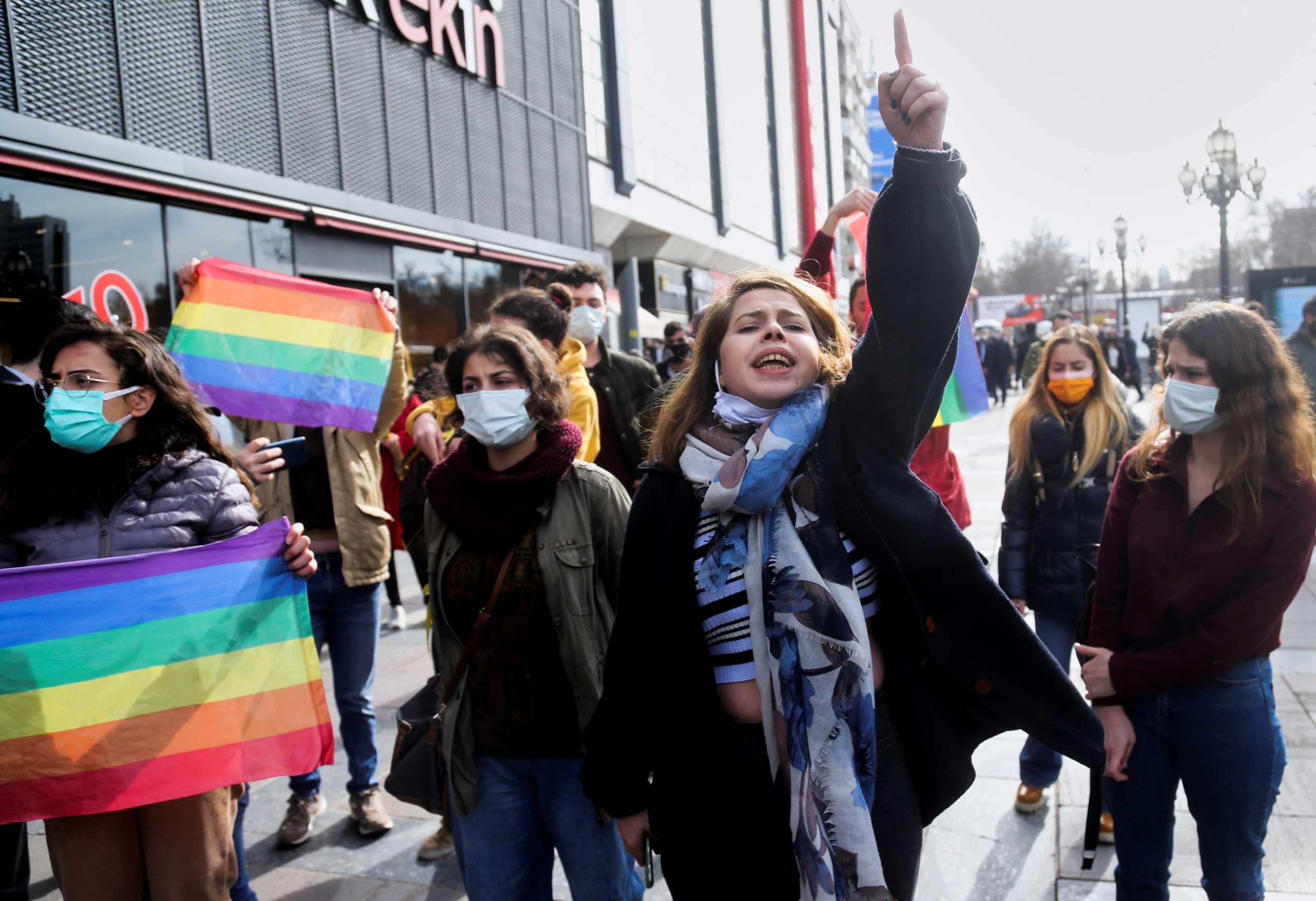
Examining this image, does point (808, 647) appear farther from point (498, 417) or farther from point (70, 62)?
point (70, 62)

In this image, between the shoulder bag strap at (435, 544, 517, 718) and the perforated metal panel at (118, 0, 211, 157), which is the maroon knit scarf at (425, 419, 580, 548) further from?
the perforated metal panel at (118, 0, 211, 157)

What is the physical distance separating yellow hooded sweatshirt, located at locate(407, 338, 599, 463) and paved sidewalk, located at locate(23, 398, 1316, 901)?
1664 mm

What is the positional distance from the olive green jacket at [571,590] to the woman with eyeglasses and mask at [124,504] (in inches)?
17.1

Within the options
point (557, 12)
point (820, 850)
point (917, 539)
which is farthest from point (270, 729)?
point (557, 12)

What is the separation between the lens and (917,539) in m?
1.89

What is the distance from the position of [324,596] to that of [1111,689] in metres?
2.97

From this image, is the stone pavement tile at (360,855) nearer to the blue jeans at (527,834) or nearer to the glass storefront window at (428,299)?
the blue jeans at (527,834)

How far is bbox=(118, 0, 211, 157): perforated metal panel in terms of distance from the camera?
Result: 32.0 ft

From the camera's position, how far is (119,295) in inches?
381

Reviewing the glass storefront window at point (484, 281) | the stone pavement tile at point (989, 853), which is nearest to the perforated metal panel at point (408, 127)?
the glass storefront window at point (484, 281)

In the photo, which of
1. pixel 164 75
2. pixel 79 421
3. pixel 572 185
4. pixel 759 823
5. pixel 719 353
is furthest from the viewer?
pixel 572 185

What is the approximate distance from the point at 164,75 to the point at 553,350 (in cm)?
858

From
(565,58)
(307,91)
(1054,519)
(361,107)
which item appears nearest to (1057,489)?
(1054,519)

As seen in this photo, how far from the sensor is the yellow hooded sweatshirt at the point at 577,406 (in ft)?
12.7
